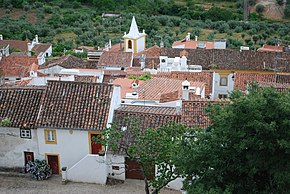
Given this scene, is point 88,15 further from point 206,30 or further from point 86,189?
point 86,189

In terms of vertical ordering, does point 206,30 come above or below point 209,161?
above

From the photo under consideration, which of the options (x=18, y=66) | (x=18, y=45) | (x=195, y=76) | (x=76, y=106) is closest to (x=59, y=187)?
(x=76, y=106)

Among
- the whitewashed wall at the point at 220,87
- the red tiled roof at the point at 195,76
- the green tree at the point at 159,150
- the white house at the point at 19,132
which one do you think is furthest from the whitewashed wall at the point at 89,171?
the whitewashed wall at the point at 220,87

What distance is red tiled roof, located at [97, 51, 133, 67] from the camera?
166ft

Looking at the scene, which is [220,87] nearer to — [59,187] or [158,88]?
[158,88]

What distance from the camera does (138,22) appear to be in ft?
301

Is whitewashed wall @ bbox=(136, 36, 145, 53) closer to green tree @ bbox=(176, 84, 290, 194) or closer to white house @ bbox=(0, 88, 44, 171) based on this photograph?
white house @ bbox=(0, 88, 44, 171)

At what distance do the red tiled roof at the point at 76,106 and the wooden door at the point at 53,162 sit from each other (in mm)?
1807

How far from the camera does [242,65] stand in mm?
45281

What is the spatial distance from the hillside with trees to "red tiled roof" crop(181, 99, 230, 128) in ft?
157

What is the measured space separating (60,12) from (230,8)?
1501 inches

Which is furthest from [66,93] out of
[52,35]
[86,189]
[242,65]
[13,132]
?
[52,35]

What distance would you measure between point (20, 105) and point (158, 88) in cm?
1204

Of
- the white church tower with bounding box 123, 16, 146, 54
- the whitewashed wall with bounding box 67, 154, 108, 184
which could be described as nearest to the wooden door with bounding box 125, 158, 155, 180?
the whitewashed wall with bounding box 67, 154, 108, 184
